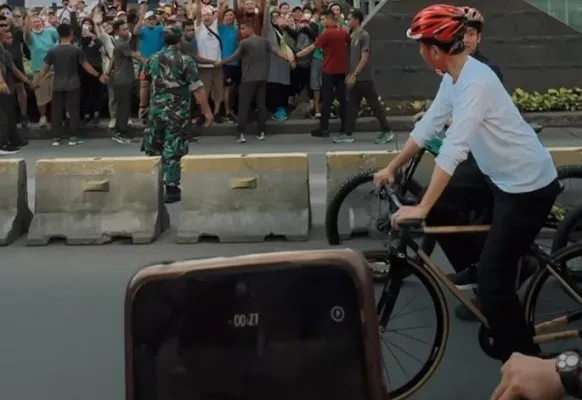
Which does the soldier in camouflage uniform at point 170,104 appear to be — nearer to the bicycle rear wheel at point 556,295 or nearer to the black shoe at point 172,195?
the black shoe at point 172,195

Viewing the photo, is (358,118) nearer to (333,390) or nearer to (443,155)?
(443,155)

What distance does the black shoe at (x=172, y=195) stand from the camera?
36.4ft

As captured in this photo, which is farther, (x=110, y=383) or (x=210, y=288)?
(x=110, y=383)

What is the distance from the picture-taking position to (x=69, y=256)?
9141 mm

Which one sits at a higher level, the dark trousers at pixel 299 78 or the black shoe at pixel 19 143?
the dark trousers at pixel 299 78

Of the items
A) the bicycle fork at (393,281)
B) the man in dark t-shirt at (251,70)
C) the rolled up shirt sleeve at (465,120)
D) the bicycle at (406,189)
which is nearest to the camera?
the rolled up shirt sleeve at (465,120)

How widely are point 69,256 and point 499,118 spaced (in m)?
5.30

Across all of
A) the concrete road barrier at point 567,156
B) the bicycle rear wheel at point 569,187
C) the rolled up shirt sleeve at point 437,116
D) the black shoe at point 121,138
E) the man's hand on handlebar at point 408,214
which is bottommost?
the black shoe at point 121,138

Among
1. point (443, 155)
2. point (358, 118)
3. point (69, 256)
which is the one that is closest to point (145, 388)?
point (443, 155)

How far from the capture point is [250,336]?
2666 millimetres

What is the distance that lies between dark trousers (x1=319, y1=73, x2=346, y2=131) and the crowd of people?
0.02 metres

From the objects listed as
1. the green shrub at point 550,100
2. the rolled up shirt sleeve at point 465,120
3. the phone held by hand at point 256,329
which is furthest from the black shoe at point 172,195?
the phone held by hand at point 256,329

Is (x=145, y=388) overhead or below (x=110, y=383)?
overhead

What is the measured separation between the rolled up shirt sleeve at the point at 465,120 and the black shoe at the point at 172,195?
667cm
